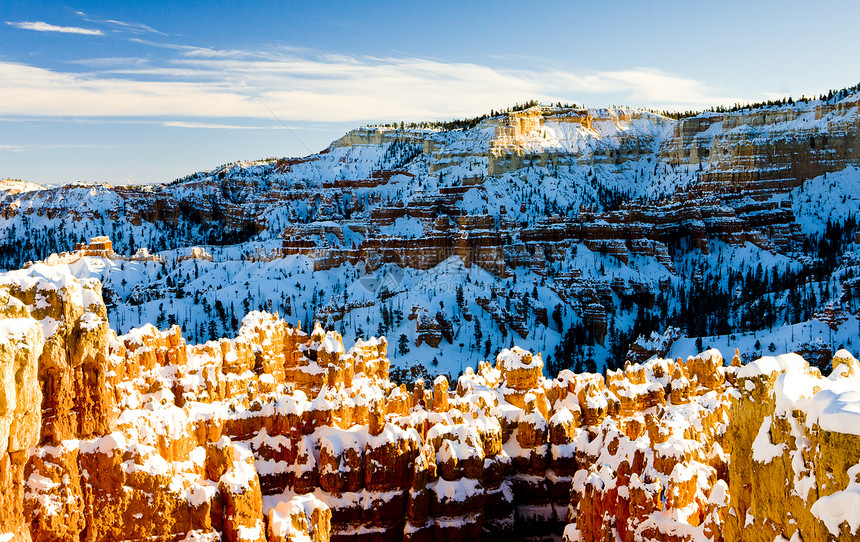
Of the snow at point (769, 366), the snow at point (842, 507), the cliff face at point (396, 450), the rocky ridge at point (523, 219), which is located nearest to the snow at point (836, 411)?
the cliff face at point (396, 450)

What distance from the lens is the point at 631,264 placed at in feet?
300

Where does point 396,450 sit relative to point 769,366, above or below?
below

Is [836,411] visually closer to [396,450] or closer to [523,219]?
[396,450]

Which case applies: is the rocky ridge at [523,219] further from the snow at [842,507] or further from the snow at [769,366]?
the snow at [842,507]

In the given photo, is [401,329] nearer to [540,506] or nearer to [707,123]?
[540,506]

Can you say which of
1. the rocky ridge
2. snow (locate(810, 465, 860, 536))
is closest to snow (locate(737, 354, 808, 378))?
snow (locate(810, 465, 860, 536))

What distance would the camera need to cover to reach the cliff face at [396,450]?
28.1 ft

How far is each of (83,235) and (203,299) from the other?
234 ft

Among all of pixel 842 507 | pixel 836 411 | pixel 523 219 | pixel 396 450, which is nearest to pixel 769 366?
pixel 836 411

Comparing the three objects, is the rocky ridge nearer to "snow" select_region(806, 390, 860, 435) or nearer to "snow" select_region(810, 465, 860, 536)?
"snow" select_region(806, 390, 860, 435)

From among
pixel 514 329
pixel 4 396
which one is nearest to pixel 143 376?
pixel 4 396

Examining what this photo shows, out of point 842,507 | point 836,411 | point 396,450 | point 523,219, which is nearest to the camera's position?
point 842,507

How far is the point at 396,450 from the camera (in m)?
17.6

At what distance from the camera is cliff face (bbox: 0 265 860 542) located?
28.1 ft
